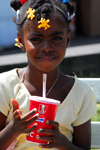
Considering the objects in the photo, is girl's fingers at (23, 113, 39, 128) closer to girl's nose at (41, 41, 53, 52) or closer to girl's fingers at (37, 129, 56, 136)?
girl's fingers at (37, 129, 56, 136)

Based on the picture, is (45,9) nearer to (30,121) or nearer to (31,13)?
(31,13)

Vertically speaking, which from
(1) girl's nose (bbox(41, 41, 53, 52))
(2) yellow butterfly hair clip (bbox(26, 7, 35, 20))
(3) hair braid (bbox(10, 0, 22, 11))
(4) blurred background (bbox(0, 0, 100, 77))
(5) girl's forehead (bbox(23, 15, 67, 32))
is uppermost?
(3) hair braid (bbox(10, 0, 22, 11))

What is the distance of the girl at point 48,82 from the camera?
220cm

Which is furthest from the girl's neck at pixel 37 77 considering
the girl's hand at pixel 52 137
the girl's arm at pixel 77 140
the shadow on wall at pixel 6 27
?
the shadow on wall at pixel 6 27

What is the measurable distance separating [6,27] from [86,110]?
608cm

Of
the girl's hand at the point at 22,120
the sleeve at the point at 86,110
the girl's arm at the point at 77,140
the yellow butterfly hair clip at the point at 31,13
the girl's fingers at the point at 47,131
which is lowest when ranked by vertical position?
the girl's arm at the point at 77,140

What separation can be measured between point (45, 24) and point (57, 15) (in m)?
0.15

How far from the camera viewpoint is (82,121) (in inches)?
94.5

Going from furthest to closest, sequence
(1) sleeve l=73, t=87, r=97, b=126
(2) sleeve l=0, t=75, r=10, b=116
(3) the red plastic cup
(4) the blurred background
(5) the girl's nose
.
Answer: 1. (4) the blurred background
2. (1) sleeve l=73, t=87, r=97, b=126
3. (2) sleeve l=0, t=75, r=10, b=116
4. (5) the girl's nose
5. (3) the red plastic cup

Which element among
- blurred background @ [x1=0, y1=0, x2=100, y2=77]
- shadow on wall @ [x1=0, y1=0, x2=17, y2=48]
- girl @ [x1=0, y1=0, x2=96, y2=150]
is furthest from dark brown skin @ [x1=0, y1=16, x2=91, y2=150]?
shadow on wall @ [x1=0, y1=0, x2=17, y2=48]

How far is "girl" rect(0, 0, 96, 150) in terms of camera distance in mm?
2203

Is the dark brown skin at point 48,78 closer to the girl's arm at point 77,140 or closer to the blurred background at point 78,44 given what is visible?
the girl's arm at point 77,140

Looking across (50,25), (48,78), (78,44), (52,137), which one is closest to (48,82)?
(48,78)

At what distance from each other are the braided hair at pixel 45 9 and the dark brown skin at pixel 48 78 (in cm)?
5
